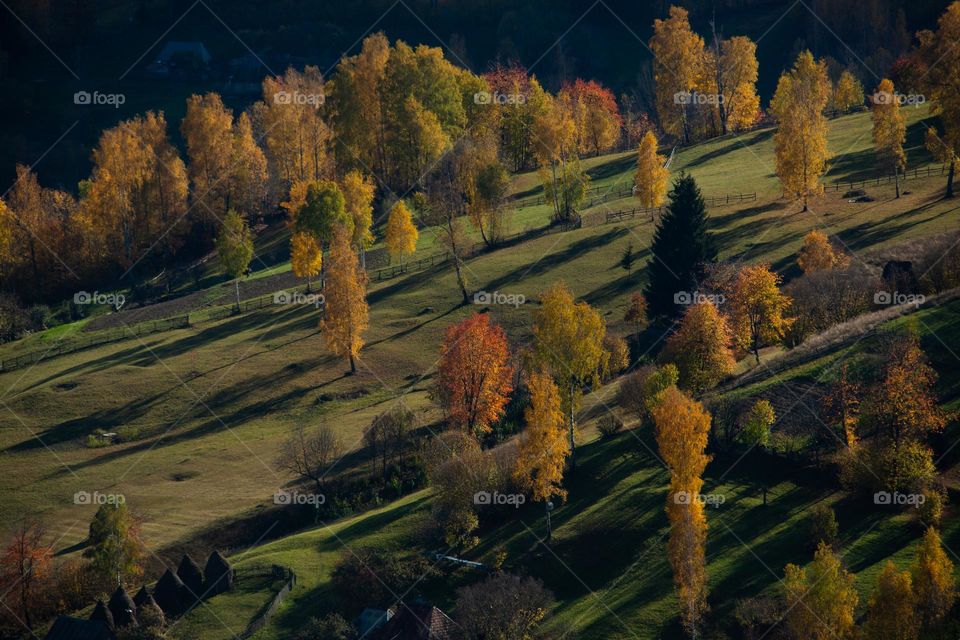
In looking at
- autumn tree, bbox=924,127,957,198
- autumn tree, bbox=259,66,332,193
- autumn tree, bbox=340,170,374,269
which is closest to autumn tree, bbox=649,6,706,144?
autumn tree, bbox=924,127,957,198

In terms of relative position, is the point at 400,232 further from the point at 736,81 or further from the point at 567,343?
the point at 736,81

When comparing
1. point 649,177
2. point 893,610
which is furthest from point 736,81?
point 893,610

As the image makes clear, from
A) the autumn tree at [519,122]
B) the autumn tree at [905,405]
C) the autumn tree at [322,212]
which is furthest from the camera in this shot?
the autumn tree at [519,122]

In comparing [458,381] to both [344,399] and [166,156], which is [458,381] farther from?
[166,156]

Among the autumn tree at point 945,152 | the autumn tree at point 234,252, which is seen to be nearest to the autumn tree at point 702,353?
the autumn tree at point 945,152

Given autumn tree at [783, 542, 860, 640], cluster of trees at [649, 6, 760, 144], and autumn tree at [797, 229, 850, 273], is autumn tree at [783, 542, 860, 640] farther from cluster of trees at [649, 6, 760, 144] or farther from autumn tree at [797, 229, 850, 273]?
cluster of trees at [649, 6, 760, 144]

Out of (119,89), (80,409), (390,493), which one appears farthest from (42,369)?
(119,89)

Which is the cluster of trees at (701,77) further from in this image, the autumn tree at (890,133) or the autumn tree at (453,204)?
the autumn tree at (453,204)
